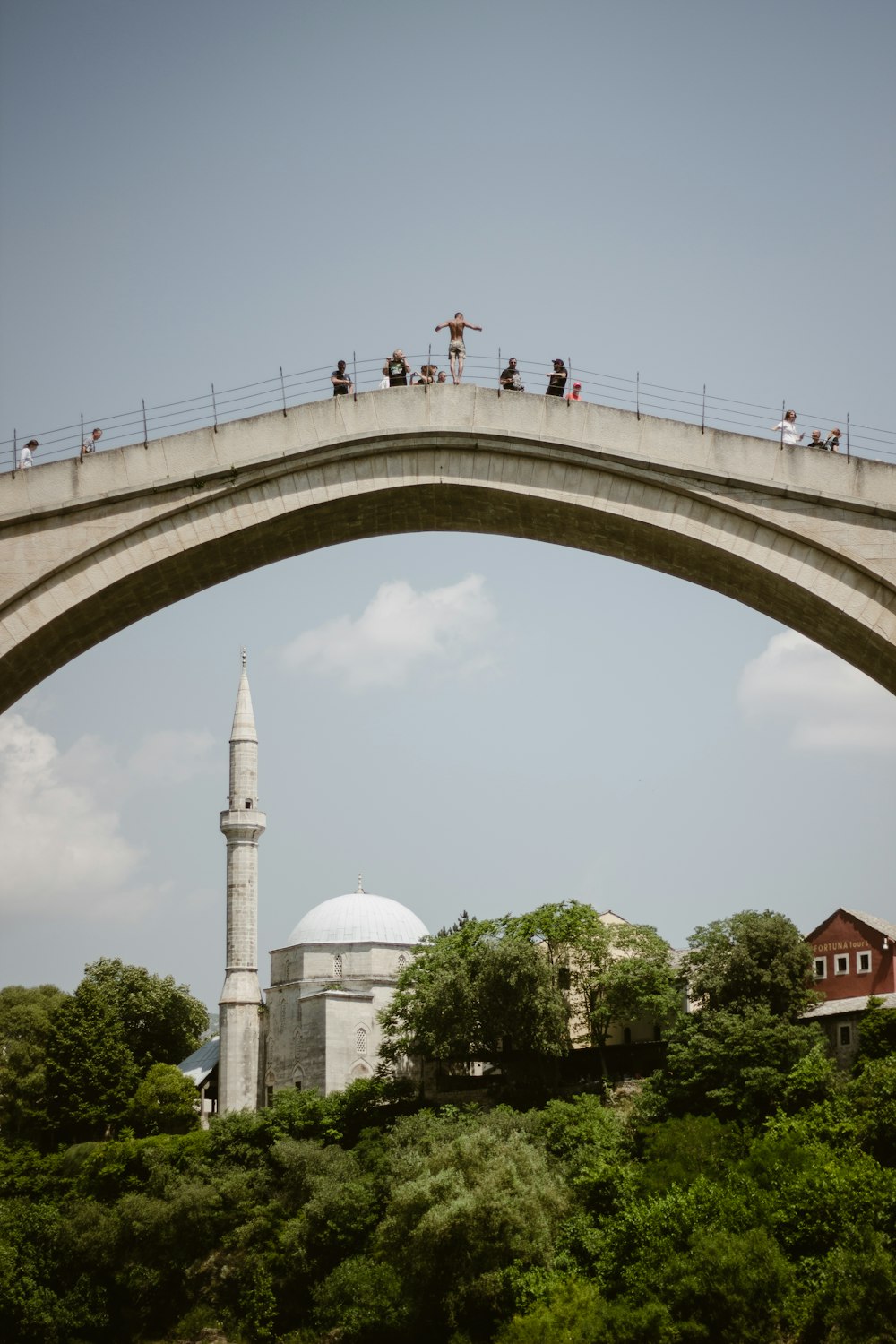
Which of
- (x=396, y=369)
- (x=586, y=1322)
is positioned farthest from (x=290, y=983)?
(x=396, y=369)

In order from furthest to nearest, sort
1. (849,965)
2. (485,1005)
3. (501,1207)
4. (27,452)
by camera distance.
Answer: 1. (485,1005)
2. (849,965)
3. (501,1207)
4. (27,452)

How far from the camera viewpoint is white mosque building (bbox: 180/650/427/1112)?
63312mm

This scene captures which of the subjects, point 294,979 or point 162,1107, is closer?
point 162,1107

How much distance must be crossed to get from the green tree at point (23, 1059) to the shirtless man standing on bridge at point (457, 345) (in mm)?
49693

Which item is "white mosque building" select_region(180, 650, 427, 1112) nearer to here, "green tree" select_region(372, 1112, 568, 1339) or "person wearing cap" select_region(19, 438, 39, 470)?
"green tree" select_region(372, 1112, 568, 1339)

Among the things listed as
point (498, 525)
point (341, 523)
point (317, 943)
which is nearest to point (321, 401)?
point (341, 523)

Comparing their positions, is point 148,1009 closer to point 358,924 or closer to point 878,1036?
point 358,924

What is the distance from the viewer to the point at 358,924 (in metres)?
69.1

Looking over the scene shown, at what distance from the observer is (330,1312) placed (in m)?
37.0

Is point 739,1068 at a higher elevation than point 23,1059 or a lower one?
lower

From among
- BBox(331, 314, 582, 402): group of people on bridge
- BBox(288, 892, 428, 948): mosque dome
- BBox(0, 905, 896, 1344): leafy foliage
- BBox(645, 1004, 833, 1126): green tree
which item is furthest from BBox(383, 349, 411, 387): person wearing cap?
BBox(288, 892, 428, 948): mosque dome

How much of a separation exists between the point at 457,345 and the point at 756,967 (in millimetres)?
29126

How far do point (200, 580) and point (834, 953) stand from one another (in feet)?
115

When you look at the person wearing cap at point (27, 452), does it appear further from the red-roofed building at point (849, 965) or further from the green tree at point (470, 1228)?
the red-roofed building at point (849, 965)
